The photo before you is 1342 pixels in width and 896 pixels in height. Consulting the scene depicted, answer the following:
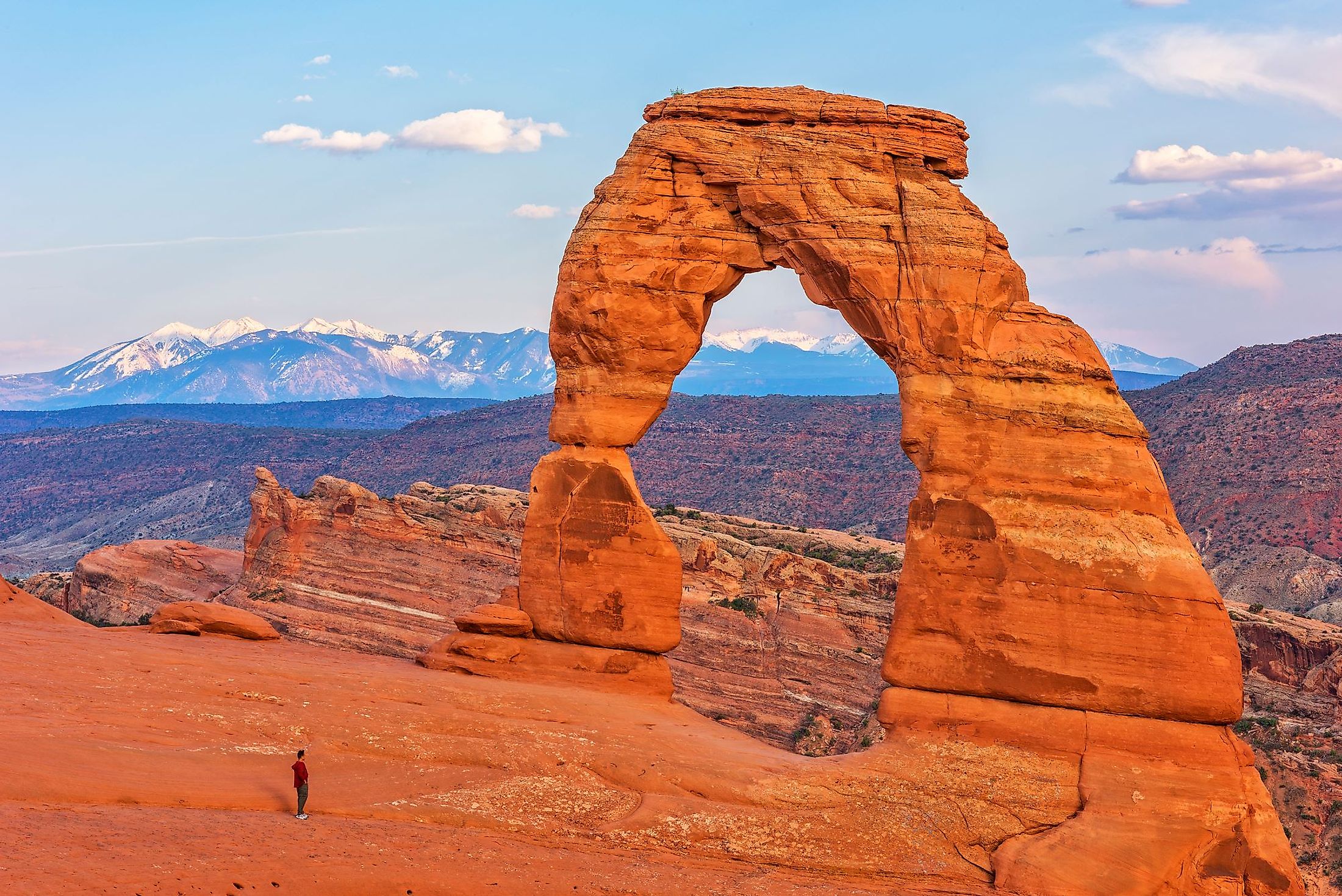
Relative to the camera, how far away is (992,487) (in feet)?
72.2

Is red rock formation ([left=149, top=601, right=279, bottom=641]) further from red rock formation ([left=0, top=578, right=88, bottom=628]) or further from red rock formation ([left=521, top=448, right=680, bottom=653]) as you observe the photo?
red rock formation ([left=521, top=448, right=680, bottom=653])

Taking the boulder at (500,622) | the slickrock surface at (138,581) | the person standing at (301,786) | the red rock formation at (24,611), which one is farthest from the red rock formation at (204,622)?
the slickrock surface at (138,581)

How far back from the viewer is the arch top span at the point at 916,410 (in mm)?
21062

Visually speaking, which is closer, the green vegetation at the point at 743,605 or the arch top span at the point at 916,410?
the arch top span at the point at 916,410

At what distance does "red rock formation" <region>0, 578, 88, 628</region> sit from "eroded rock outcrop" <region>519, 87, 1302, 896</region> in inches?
424

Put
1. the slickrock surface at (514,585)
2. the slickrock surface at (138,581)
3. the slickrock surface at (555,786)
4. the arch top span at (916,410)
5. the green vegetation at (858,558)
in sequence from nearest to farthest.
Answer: the slickrock surface at (555,786) < the arch top span at (916,410) < the slickrock surface at (514,585) < the slickrock surface at (138,581) < the green vegetation at (858,558)

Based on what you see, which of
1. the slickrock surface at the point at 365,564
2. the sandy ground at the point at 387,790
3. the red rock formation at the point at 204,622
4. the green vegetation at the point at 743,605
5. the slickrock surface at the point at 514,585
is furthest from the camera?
the green vegetation at the point at 743,605

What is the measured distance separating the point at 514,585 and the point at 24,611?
37.6ft

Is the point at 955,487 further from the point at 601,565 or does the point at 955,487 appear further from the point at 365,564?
the point at 365,564

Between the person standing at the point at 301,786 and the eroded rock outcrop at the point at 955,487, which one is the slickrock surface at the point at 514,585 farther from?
the person standing at the point at 301,786

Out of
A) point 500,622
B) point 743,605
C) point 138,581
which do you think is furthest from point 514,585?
point 138,581

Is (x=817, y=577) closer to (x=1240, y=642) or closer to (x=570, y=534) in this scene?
(x=1240, y=642)

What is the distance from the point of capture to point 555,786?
19250mm

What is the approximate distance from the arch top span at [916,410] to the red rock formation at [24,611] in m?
10.8
